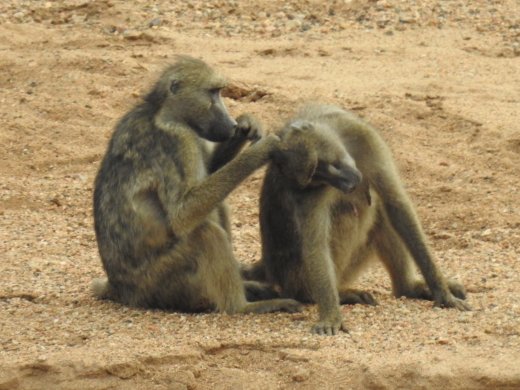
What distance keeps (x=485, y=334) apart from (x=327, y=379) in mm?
960

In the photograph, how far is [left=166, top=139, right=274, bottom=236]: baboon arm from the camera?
7184mm

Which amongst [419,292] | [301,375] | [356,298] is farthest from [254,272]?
[301,375]

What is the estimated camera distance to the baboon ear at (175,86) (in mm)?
7613

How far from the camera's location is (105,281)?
7.85 meters

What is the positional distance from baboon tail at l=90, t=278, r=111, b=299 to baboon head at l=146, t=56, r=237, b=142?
1.08 m

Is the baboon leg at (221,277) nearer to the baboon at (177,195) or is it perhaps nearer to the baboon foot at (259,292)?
the baboon at (177,195)

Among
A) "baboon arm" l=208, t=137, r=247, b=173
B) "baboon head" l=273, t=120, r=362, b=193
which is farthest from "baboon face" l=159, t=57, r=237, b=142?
"baboon head" l=273, t=120, r=362, b=193

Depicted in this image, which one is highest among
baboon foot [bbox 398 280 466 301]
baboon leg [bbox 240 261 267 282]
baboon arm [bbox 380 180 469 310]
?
baboon arm [bbox 380 180 469 310]

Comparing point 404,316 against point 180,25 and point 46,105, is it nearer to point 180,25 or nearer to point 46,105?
point 46,105

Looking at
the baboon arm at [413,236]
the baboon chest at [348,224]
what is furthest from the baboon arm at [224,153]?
the baboon arm at [413,236]

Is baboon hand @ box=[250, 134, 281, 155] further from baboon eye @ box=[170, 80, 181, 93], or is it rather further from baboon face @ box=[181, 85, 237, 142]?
baboon eye @ box=[170, 80, 181, 93]

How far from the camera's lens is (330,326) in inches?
276

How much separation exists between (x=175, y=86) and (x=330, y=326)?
5.62ft

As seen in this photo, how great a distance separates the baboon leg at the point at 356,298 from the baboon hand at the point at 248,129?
107 cm
